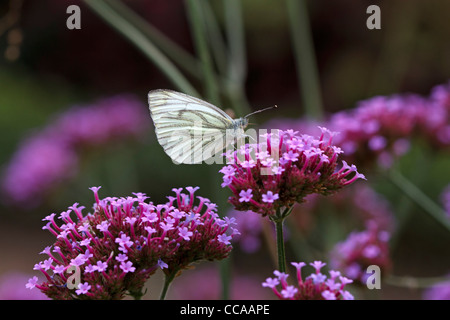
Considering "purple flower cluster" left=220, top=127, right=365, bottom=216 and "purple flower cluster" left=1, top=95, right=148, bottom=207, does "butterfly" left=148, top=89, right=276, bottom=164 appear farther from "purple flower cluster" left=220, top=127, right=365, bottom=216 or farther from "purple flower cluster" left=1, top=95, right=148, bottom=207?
"purple flower cluster" left=1, top=95, right=148, bottom=207

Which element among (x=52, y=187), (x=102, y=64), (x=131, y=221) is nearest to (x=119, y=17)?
(x=131, y=221)

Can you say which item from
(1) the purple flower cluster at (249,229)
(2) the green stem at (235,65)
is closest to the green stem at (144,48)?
(2) the green stem at (235,65)

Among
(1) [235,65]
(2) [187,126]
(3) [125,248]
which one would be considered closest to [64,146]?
(1) [235,65]

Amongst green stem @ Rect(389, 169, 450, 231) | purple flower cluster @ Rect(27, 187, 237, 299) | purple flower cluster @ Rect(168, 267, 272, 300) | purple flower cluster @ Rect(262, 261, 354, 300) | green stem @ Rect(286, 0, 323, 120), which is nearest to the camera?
purple flower cluster @ Rect(262, 261, 354, 300)

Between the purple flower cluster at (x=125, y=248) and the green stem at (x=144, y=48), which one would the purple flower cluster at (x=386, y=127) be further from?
the purple flower cluster at (x=125, y=248)

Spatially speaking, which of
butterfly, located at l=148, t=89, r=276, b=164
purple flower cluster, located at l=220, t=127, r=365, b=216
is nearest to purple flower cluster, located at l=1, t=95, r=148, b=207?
butterfly, located at l=148, t=89, r=276, b=164

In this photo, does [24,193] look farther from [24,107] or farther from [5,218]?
[24,107]

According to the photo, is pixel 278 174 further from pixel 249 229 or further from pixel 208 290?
pixel 208 290

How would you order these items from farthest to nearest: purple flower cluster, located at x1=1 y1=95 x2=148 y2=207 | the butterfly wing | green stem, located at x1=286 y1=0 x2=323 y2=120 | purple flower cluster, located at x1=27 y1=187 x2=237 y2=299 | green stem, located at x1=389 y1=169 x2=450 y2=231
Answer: purple flower cluster, located at x1=1 y1=95 x2=148 y2=207 < green stem, located at x1=286 y1=0 x2=323 y2=120 < green stem, located at x1=389 y1=169 x2=450 y2=231 < the butterfly wing < purple flower cluster, located at x1=27 y1=187 x2=237 y2=299
